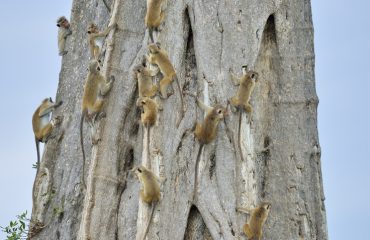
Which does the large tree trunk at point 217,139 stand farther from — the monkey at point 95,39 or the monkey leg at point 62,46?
the monkey leg at point 62,46

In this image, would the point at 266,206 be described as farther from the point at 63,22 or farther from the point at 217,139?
the point at 63,22

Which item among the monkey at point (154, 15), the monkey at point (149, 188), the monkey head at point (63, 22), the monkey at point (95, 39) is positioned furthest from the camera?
the monkey head at point (63, 22)

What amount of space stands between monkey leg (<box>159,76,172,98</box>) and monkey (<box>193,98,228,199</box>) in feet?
1.79

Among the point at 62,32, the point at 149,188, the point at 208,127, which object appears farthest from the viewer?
the point at 62,32

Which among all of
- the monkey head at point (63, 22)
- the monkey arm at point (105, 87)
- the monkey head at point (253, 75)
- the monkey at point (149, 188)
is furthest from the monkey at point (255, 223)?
the monkey head at point (63, 22)

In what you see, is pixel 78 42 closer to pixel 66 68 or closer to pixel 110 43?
pixel 66 68

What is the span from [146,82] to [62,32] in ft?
12.5

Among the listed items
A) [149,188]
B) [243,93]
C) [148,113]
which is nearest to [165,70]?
[148,113]

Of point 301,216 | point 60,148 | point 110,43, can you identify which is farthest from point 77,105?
point 301,216

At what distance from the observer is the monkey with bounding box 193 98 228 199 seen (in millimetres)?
8031

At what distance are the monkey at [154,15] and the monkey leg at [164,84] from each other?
67cm

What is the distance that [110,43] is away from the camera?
958 cm

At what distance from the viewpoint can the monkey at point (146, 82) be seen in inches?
336

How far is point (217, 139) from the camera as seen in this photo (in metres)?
8.27
